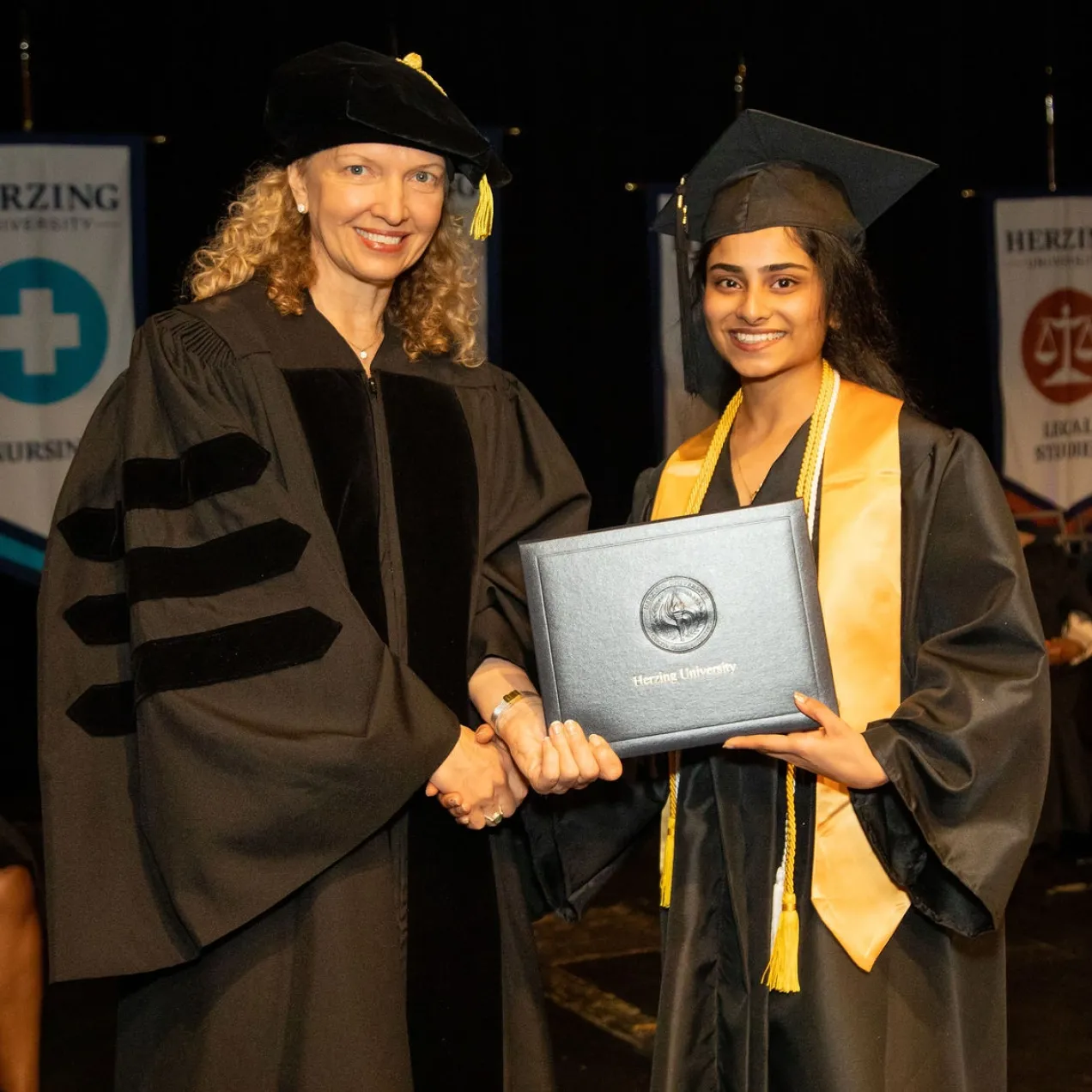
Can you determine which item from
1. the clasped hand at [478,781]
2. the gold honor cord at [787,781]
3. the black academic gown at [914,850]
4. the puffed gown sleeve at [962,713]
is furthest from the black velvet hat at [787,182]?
the clasped hand at [478,781]

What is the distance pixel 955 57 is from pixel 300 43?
A: 11.0 ft

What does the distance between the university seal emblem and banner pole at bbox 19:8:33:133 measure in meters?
4.97

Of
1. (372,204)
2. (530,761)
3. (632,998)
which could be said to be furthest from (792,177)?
(632,998)

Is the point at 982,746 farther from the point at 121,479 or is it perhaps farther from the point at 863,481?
the point at 121,479

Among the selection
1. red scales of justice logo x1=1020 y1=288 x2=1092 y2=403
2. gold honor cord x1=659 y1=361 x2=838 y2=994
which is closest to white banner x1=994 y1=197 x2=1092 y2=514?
red scales of justice logo x1=1020 y1=288 x2=1092 y2=403

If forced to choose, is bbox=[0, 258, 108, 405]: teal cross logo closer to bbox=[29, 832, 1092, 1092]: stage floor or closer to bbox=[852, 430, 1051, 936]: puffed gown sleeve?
bbox=[29, 832, 1092, 1092]: stage floor

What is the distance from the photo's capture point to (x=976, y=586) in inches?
96.9

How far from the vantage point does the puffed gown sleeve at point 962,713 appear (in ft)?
7.82

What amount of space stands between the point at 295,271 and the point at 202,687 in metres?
0.76

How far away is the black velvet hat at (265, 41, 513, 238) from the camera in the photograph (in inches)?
101

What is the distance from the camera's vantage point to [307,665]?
240 cm

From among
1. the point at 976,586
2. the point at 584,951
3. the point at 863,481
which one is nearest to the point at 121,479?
the point at 863,481

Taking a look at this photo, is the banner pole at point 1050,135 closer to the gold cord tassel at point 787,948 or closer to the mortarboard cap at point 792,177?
the mortarboard cap at point 792,177

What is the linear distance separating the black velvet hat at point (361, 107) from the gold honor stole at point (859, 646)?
0.87 metres
